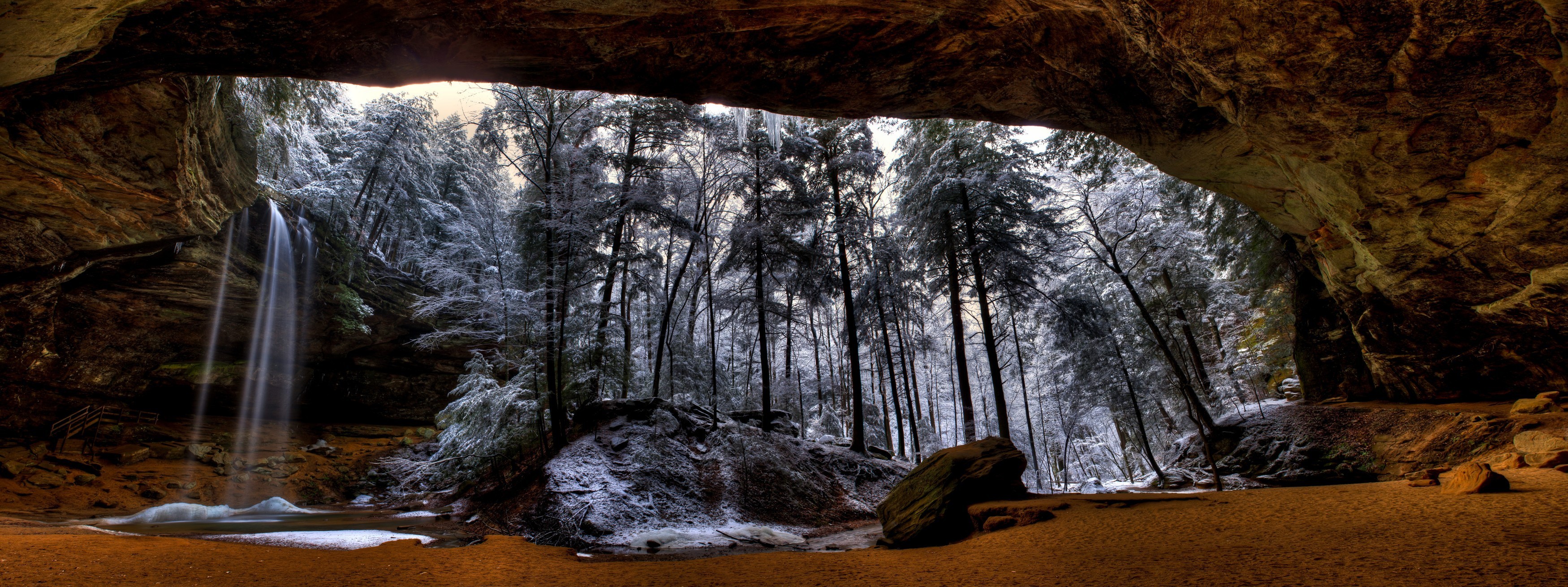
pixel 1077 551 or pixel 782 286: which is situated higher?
pixel 782 286

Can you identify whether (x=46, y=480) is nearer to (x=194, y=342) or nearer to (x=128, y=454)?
(x=128, y=454)

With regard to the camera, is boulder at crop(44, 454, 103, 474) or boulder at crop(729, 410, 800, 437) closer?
boulder at crop(44, 454, 103, 474)

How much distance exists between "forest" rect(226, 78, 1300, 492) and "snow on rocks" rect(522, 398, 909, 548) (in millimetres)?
836

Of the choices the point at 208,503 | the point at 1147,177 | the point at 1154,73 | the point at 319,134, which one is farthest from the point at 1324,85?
the point at 319,134

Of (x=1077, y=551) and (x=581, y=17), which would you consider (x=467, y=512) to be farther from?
(x=1077, y=551)

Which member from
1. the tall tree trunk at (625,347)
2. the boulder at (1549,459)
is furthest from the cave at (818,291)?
the tall tree trunk at (625,347)

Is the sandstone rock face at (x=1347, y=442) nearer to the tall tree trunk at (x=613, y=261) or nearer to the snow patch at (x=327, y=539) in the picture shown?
the snow patch at (x=327, y=539)

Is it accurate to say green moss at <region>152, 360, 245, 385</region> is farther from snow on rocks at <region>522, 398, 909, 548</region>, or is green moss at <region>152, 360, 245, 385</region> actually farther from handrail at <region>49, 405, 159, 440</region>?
snow on rocks at <region>522, 398, 909, 548</region>

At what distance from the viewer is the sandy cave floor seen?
215 cm

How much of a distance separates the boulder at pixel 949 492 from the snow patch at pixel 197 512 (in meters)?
11.2

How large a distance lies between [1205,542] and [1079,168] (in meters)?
9.39

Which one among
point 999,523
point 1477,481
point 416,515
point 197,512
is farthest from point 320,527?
point 1477,481

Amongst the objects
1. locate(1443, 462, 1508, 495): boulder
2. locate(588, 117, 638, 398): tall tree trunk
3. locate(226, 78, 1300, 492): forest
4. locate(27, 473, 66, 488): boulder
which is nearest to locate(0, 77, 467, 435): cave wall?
locate(226, 78, 1300, 492): forest

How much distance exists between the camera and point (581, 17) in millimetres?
4621
